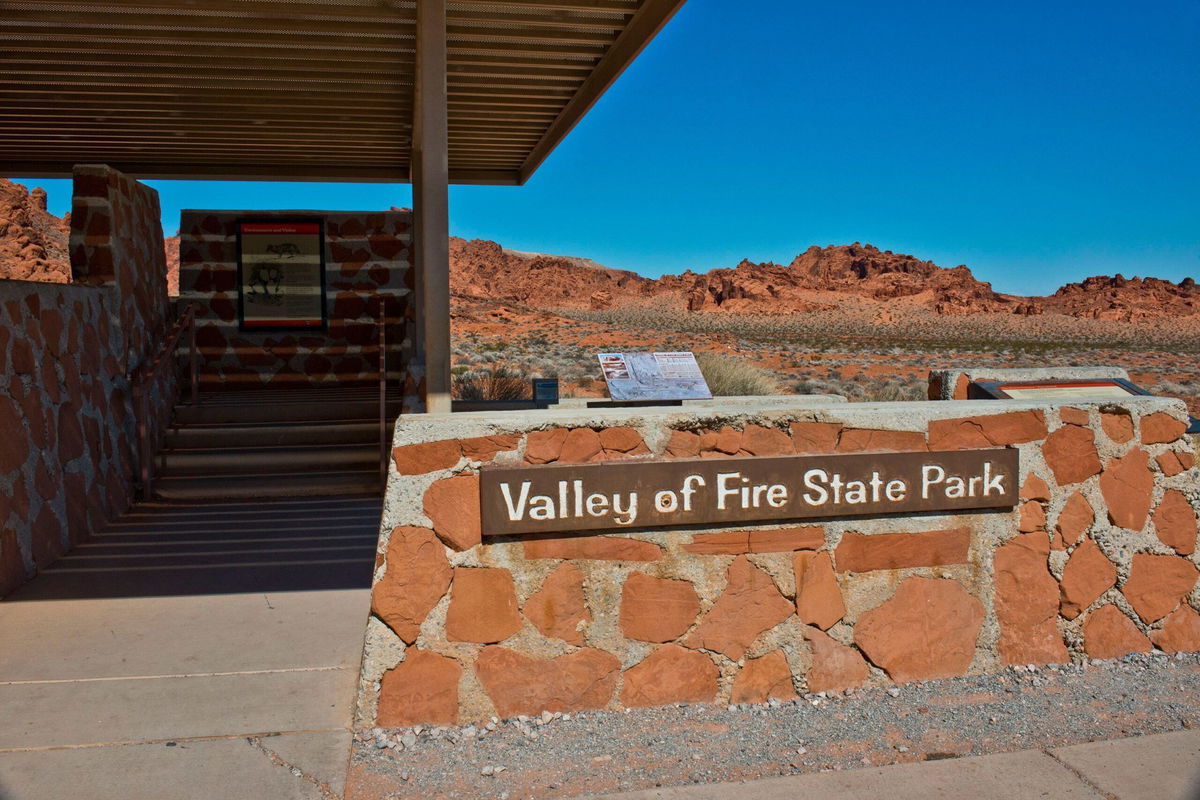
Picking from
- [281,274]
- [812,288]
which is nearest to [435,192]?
[281,274]

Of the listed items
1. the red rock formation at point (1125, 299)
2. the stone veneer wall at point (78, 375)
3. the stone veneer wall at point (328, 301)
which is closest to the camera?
the stone veneer wall at point (78, 375)

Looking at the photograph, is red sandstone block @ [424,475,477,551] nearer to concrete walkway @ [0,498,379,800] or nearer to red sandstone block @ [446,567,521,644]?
red sandstone block @ [446,567,521,644]

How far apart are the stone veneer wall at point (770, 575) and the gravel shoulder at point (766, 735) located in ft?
0.32

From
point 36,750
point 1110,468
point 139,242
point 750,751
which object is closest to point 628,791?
point 750,751

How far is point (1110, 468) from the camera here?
174 inches

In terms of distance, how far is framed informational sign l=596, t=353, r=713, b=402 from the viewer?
705 centimetres

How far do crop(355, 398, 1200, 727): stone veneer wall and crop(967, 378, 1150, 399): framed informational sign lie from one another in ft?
2.96

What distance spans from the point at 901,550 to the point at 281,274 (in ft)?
32.5

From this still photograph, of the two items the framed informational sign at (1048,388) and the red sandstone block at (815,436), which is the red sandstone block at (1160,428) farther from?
the red sandstone block at (815,436)

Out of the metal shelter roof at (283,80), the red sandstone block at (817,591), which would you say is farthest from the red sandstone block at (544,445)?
the metal shelter roof at (283,80)

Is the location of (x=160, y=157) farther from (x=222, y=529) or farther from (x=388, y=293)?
(x=222, y=529)

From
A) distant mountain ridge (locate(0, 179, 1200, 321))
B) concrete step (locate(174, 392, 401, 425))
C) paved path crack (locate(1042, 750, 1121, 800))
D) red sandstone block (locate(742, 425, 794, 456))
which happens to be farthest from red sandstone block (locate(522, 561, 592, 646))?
distant mountain ridge (locate(0, 179, 1200, 321))

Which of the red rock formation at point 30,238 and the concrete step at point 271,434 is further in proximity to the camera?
the red rock formation at point 30,238

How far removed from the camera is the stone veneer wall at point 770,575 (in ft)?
12.5
